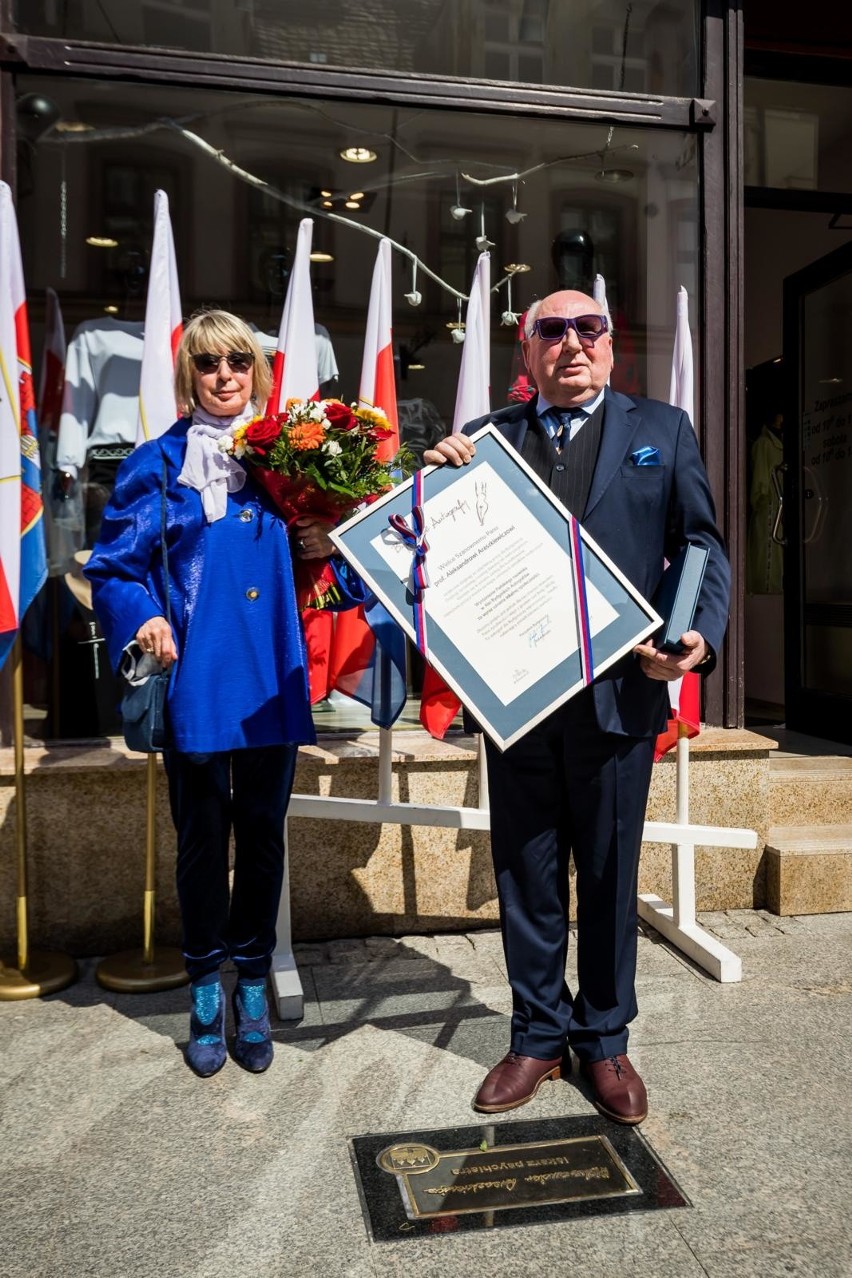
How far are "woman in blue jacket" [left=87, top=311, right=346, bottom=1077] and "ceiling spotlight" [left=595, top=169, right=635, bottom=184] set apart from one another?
2.85 meters

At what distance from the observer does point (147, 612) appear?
9.82 ft

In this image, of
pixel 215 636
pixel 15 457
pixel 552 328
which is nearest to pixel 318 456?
pixel 215 636

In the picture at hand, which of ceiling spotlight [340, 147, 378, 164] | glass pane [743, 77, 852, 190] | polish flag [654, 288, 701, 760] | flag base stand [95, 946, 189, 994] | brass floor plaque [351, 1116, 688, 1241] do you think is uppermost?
glass pane [743, 77, 852, 190]

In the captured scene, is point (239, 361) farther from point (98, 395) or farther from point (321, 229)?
point (321, 229)

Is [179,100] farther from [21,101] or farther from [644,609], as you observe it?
[644,609]

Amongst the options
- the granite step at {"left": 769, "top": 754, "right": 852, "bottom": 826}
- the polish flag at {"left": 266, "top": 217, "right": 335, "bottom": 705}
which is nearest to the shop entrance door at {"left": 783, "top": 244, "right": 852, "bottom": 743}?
the granite step at {"left": 769, "top": 754, "right": 852, "bottom": 826}

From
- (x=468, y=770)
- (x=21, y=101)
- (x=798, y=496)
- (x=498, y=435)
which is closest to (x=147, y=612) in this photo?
(x=498, y=435)

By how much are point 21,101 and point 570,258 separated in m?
2.61

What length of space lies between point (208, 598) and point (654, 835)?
2008 millimetres

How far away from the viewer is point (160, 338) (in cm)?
429

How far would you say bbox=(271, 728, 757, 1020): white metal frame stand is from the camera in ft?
12.8

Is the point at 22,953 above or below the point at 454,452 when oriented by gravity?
below

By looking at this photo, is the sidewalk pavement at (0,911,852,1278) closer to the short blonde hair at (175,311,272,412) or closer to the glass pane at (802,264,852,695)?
the short blonde hair at (175,311,272,412)

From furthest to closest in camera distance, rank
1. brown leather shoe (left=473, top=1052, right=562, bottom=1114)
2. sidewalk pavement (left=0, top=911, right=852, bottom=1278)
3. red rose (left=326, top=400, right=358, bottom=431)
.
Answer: red rose (left=326, top=400, right=358, bottom=431)
brown leather shoe (left=473, top=1052, right=562, bottom=1114)
sidewalk pavement (left=0, top=911, right=852, bottom=1278)
